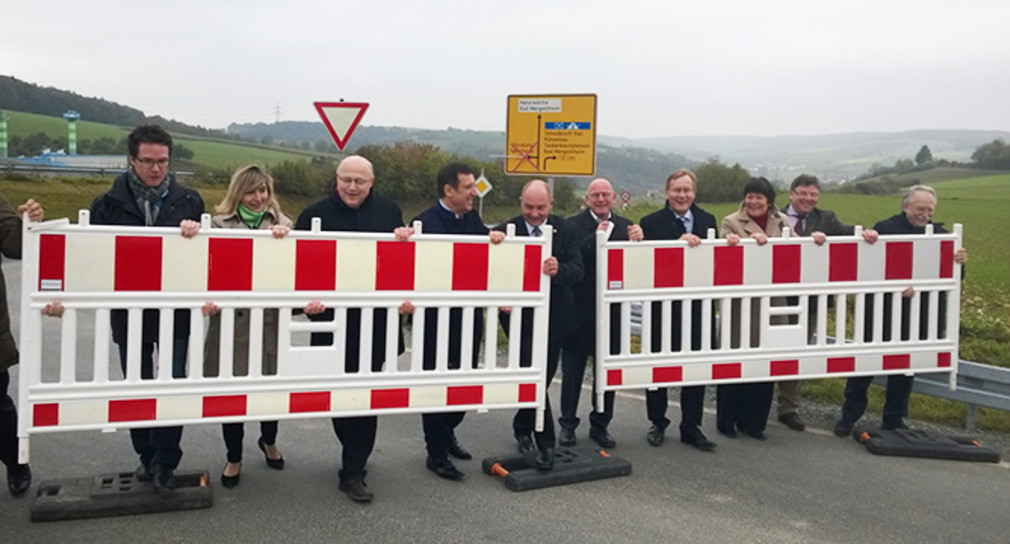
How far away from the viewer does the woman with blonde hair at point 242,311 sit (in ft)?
18.0

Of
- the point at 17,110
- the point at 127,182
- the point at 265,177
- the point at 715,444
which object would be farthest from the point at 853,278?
the point at 17,110

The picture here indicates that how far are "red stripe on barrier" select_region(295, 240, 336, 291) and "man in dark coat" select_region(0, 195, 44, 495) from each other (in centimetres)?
136

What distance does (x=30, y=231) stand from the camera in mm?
4809

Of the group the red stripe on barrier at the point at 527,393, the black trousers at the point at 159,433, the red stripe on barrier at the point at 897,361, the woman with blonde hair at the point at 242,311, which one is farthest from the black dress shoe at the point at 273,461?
the red stripe on barrier at the point at 897,361

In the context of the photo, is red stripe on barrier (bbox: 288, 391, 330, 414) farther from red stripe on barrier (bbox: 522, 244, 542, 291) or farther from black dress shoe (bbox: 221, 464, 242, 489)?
red stripe on barrier (bbox: 522, 244, 542, 291)

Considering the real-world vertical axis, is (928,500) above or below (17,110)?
below

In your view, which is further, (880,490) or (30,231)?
(880,490)

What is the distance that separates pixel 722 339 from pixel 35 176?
5003 centimetres

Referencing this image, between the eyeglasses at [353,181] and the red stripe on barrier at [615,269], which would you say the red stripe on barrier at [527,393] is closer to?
the red stripe on barrier at [615,269]

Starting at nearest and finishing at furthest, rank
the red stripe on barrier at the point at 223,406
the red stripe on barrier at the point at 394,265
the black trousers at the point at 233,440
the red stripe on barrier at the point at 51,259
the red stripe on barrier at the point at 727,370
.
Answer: the red stripe on barrier at the point at 51,259, the red stripe on barrier at the point at 223,406, the red stripe on barrier at the point at 394,265, the black trousers at the point at 233,440, the red stripe on barrier at the point at 727,370

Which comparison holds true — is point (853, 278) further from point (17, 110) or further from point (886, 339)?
point (17, 110)

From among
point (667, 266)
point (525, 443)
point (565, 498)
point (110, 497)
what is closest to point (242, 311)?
point (110, 497)

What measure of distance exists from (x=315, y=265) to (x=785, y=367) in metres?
3.84

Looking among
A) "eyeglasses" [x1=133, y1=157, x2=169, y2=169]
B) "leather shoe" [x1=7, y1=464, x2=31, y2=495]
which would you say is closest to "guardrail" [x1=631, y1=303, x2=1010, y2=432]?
"eyeglasses" [x1=133, y1=157, x2=169, y2=169]
